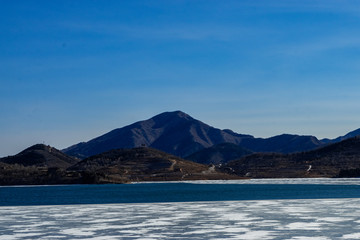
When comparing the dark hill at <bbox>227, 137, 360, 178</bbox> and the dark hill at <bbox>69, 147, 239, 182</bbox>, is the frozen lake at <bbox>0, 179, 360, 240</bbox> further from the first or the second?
the dark hill at <bbox>227, 137, 360, 178</bbox>

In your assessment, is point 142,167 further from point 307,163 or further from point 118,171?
point 307,163

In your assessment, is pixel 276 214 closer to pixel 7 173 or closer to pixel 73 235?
pixel 73 235

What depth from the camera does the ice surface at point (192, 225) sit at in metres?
24.8

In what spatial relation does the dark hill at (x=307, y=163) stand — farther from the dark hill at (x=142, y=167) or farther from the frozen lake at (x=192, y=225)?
the frozen lake at (x=192, y=225)

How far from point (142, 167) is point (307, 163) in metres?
51.8

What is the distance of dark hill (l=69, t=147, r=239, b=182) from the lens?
15512 cm

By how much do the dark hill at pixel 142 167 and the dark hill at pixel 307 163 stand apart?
39.3 ft

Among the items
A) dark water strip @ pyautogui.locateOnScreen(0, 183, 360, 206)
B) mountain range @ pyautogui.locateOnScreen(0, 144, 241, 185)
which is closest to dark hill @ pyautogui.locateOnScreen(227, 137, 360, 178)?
mountain range @ pyautogui.locateOnScreen(0, 144, 241, 185)

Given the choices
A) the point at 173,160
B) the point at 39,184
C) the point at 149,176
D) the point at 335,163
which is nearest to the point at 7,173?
the point at 39,184

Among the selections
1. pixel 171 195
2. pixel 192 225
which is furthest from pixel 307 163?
pixel 192 225

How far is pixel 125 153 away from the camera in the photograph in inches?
7328

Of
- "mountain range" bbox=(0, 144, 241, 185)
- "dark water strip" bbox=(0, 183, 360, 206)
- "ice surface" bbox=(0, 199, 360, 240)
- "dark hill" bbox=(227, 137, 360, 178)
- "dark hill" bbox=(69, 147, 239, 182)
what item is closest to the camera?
"ice surface" bbox=(0, 199, 360, 240)

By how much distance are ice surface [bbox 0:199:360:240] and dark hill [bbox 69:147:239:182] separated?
347ft

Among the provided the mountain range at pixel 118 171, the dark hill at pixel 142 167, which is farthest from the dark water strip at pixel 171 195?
the dark hill at pixel 142 167
